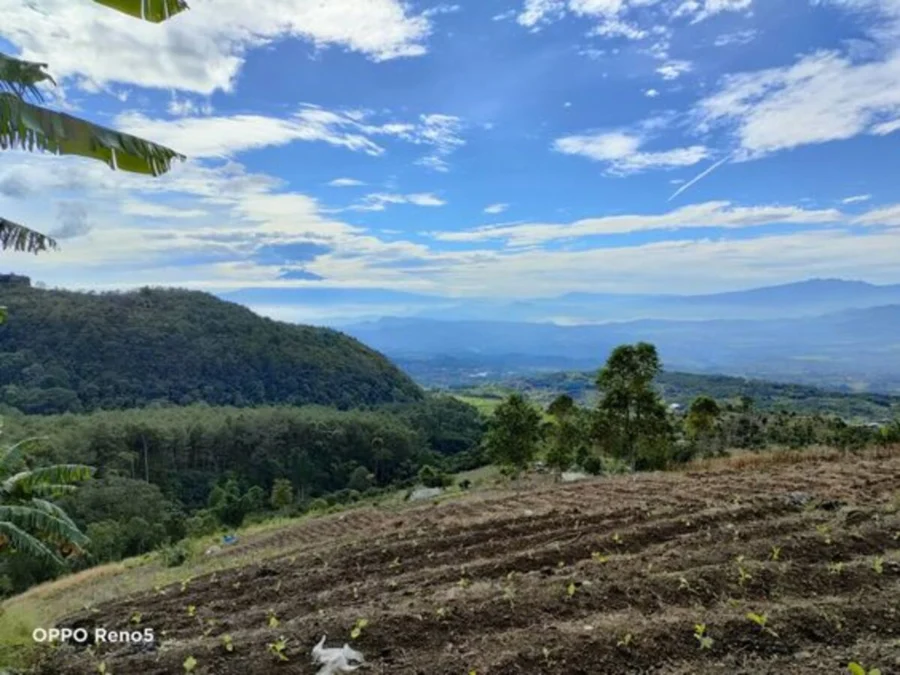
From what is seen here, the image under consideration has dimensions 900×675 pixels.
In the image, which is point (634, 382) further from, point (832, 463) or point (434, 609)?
point (434, 609)

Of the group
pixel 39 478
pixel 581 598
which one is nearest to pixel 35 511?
pixel 39 478

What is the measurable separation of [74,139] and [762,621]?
6.36m

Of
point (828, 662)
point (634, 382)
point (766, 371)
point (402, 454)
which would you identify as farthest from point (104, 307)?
point (766, 371)

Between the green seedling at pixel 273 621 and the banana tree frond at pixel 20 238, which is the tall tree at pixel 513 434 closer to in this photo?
the green seedling at pixel 273 621

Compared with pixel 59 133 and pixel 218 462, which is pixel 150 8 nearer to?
pixel 59 133

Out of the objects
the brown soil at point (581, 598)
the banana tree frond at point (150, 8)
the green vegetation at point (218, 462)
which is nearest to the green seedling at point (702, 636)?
the brown soil at point (581, 598)

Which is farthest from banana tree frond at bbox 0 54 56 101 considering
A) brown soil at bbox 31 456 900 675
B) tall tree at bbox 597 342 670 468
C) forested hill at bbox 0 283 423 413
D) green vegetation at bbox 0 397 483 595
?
forested hill at bbox 0 283 423 413

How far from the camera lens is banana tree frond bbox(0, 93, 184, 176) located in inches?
→ 156

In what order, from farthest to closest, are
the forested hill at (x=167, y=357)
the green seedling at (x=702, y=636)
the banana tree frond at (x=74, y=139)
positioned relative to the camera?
the forested hill at (x=167, y=357)
the green seedling at (x=702, y=636)
the banana tree frond at (x=74, y=139)

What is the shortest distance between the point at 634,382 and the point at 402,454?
45550 millimetres

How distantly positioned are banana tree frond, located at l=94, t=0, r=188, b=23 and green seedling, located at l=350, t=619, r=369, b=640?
16.7 feet

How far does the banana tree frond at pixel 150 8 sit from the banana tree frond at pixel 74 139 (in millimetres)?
818

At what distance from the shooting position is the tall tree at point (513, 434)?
27.4 metres

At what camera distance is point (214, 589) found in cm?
827
